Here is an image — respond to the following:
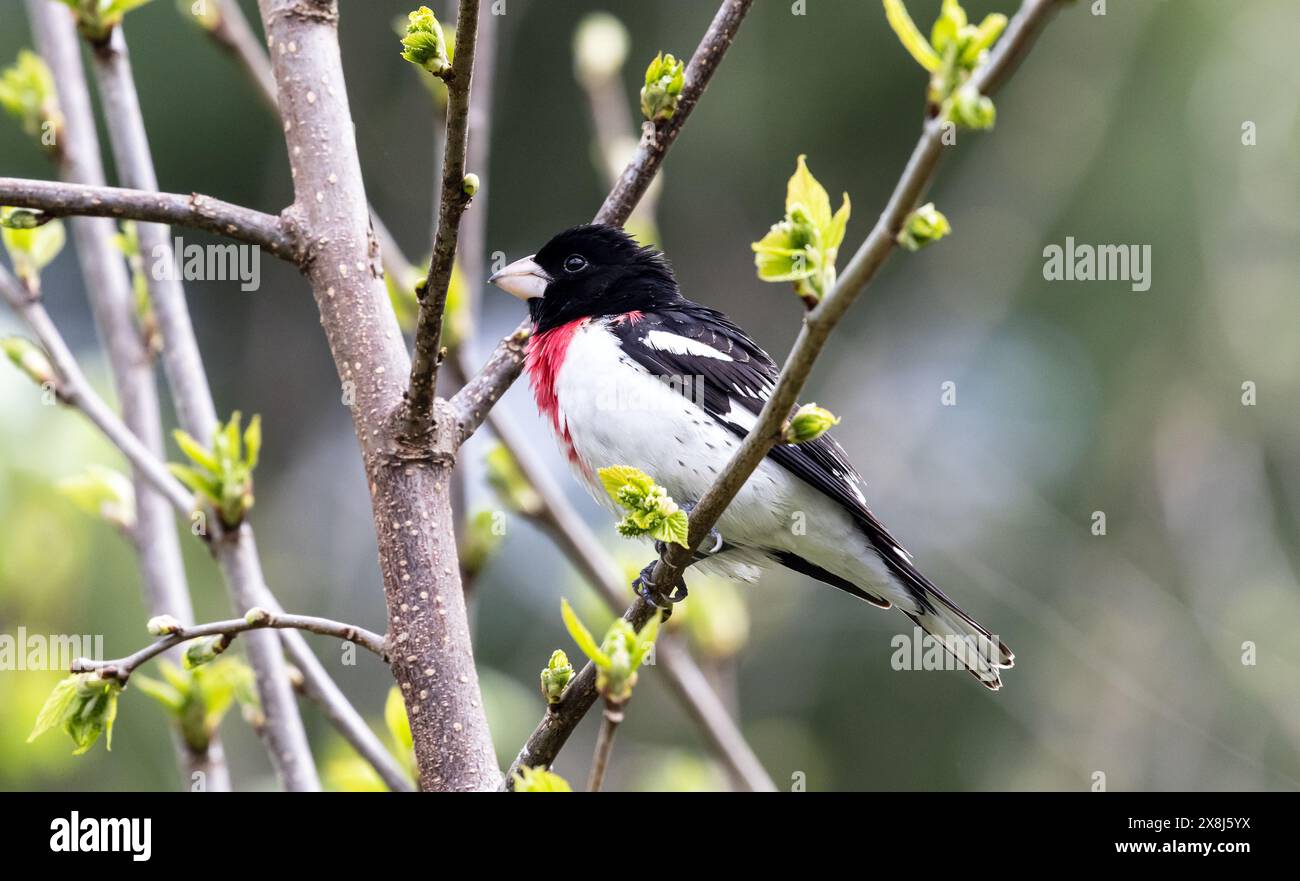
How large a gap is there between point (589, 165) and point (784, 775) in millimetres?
5395

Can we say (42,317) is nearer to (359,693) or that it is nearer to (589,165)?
(359,693)

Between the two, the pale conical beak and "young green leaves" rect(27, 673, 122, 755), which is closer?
"young green leaves" rect(27, 673, 122, 755)

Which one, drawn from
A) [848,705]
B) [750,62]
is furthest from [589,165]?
[848,705]

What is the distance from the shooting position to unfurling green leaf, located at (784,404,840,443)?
1.96 meters

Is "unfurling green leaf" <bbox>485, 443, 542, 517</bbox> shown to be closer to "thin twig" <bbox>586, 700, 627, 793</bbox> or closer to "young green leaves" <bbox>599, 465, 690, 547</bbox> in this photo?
"young green leaves" <bbox>599, 465, 690, 547</bbox>

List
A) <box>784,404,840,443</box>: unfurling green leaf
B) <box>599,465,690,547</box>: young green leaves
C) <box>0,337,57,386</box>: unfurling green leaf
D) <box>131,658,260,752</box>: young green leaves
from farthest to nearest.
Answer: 1. <box>0,337,57,386</box>: unfurling green leaf
2. <box>131,658,260,752</box>: young green leaves
3. <box>599,465,690,547</box>: young green leaves
4. <box>784,404,840,443</box>: unfurling green leaf

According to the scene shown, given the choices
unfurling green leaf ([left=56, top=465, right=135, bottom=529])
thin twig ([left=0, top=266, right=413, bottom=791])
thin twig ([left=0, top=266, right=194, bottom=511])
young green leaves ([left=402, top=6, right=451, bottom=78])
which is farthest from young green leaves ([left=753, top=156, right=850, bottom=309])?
unfurling green leaf ([left=56, top=465, right=135, bottom=529])

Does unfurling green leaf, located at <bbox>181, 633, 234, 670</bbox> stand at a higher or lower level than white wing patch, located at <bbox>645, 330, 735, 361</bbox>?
lower

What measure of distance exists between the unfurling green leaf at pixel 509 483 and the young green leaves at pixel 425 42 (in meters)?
1.61

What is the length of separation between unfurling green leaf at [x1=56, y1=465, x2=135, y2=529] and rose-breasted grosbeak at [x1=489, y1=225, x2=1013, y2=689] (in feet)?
4.15

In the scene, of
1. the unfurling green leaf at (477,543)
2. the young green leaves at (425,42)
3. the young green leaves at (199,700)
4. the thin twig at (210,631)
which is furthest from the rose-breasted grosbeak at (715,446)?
the young green leaves at (425,42)

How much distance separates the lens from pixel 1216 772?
6867 mm

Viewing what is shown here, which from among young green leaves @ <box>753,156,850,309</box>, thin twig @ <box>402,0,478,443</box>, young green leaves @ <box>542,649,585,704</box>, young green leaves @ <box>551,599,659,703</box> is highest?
thin twig @ <box>402,0,478,443</box>

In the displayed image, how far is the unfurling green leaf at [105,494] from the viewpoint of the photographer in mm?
3598
